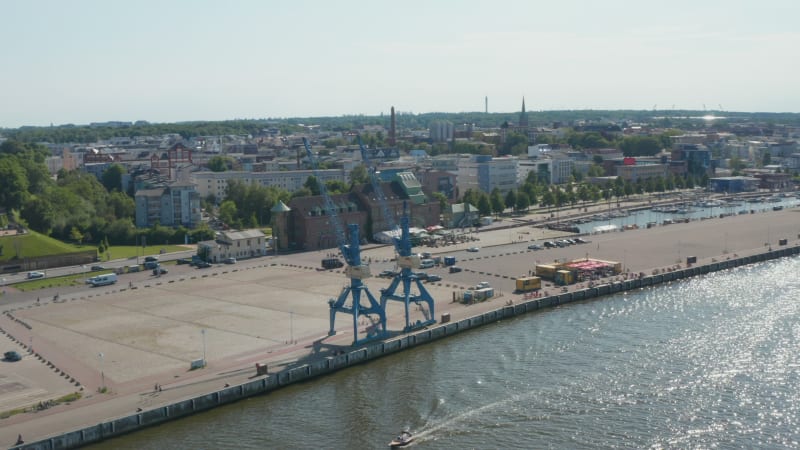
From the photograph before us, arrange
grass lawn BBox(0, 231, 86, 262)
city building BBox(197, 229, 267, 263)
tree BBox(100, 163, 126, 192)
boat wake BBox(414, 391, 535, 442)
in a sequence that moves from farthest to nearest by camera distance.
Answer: tree BBox(100, 163, 126, 192)
city building BBox(197, 229, 267, 263)
grass lawn BBox(0, 231, 86, 262)
boat wake BBox(414, 391, 535, 442)

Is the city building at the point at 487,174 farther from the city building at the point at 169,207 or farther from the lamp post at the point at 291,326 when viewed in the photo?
the lamp post at the point at 291,326

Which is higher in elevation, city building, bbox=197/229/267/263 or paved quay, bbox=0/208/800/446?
city building, bbox=197/229/267/263

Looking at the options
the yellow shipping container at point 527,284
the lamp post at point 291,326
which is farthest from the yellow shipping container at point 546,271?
the lamp post at point 291,326

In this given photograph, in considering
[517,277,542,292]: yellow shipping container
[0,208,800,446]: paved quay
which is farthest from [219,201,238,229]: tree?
[517,277,542,292]: yellow shipping container

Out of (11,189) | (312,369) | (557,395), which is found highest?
(11,189)

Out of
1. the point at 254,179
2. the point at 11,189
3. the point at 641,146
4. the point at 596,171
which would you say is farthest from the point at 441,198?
the point at 641,146

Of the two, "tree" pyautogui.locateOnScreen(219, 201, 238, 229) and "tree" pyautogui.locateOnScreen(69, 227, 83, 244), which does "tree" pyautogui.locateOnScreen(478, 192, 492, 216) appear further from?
"tree" pyautogui.locateOnScreen(69, 227, 83, 244)

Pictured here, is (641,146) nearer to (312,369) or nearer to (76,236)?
(76,236)
